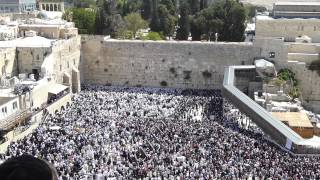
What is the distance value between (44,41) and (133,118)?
10228 mm

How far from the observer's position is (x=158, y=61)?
35406mm

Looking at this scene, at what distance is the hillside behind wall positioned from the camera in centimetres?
3466

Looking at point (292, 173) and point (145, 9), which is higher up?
point (145, 9)

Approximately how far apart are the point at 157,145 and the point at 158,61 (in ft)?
55.3

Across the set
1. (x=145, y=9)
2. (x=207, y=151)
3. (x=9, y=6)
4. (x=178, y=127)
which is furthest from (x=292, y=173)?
(x=9, y=6)

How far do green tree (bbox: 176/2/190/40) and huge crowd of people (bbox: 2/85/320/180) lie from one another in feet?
46.2

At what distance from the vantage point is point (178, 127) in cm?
2231

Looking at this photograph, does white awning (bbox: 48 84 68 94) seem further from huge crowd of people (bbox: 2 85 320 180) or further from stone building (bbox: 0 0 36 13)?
stone building (bbox: 0 0 36 13)

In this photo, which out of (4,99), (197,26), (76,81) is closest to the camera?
(4,99)

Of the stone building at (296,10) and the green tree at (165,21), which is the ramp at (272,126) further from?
the green tree at (165,21)

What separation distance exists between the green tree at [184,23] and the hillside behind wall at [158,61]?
6.68 m

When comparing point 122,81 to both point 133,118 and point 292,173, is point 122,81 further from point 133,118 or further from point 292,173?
point 292,173

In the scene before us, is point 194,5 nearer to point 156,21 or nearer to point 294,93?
point 156,21

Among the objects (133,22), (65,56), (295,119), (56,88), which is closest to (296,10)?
Result: (133,22)
